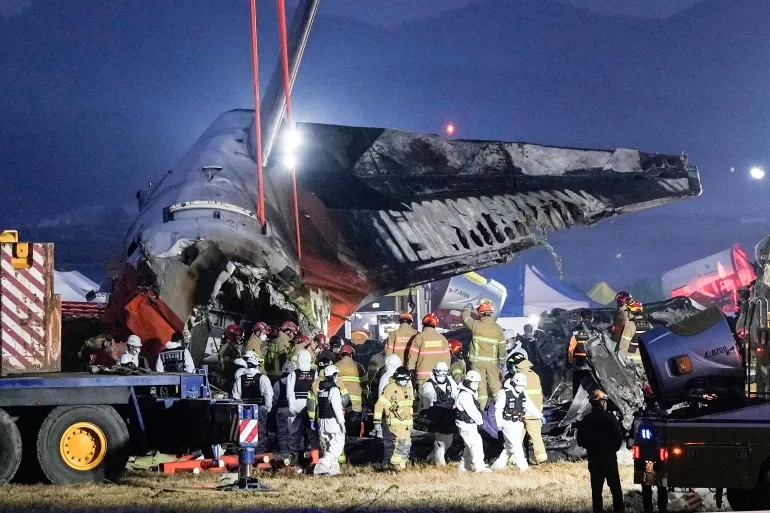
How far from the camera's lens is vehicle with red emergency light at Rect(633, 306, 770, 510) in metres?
8.01

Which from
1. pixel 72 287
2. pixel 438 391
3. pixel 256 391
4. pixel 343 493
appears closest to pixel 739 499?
pixel 343 493

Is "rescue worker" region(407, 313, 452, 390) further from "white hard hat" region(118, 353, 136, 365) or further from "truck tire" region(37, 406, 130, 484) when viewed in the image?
"truck tire" region(37, 406, 130, 484)

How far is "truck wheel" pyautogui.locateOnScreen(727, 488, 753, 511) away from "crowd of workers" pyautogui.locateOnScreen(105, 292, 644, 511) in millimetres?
5206

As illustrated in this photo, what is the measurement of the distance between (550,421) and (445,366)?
1.83 m

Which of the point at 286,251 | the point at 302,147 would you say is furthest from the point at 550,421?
the point at 302,147

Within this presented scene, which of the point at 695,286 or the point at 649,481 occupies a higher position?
the point at 695,286

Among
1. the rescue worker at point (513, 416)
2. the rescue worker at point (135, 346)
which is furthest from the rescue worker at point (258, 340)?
the rescue worker at point (513, 416)

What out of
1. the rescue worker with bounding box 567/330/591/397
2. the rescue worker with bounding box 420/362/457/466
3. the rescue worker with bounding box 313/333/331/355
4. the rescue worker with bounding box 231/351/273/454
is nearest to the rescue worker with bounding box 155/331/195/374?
the rescue worker with bounding box 231/351/273/454

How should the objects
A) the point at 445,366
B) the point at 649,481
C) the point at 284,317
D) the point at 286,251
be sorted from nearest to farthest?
the point at 649,481 < the point at 445,366 < the point at 286,251 < the point at 284,317

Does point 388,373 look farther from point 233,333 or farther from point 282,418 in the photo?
point 233,333

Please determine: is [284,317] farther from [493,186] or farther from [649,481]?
[649,481]

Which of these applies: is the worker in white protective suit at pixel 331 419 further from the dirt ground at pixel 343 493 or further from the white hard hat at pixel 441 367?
the white hard hat at pixel 441 367

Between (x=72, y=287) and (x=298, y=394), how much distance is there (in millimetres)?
20958

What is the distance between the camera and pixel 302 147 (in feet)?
72.9
